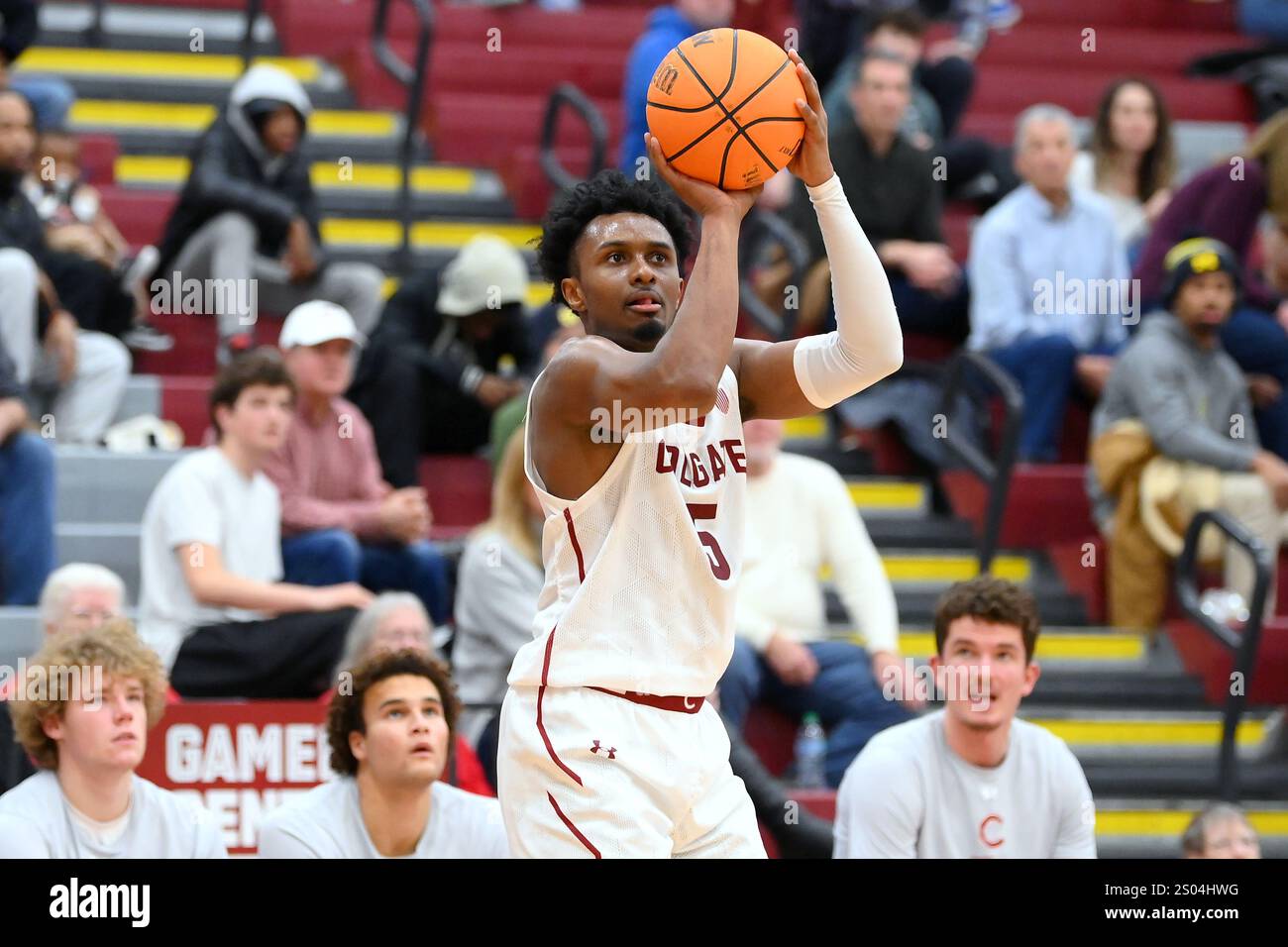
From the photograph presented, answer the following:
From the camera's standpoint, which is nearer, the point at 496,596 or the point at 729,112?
the point at 729,112

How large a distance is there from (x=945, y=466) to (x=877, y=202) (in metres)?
1.16

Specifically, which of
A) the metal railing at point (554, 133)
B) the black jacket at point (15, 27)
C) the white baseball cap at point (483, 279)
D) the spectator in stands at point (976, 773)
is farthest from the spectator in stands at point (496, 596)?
the black jacket at point (15, 27)

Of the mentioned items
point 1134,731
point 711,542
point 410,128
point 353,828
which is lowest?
point 1134,731

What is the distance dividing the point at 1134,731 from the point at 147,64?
5665mm

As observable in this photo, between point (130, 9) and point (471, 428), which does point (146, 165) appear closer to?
point (130, 9)

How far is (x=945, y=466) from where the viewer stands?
9.15 m

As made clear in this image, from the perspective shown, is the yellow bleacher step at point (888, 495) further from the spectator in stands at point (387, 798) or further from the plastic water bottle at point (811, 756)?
the spectator in stands at point (387, 798)

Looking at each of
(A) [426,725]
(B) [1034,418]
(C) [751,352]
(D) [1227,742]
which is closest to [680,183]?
(C) [751,352]

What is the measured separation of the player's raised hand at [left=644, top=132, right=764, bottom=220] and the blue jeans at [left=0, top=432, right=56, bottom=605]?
373 cm

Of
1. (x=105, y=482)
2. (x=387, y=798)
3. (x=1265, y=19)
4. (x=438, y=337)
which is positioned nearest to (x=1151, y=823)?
(x=438, y=337)

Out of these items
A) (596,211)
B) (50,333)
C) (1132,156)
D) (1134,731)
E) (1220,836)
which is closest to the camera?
(596,211)

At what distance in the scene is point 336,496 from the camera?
802cm

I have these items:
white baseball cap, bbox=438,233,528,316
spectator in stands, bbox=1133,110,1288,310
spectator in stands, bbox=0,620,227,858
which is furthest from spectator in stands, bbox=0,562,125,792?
spectator in stands, bbox=1133,110,1288,310

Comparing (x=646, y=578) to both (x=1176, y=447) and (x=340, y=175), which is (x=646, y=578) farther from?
(x=340, y=175)
